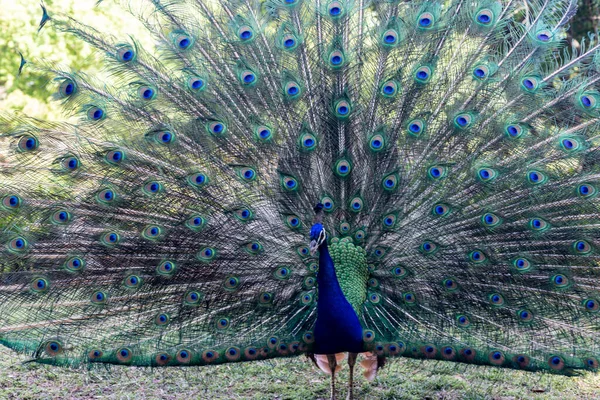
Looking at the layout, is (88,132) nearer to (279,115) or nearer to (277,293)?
(279,115)

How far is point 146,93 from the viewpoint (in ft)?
→ 13.4

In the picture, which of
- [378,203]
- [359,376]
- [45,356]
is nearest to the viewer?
[45,356]

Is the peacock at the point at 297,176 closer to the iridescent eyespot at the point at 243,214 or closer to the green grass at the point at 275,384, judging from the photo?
the iridescent eyespot at the point at 243,214

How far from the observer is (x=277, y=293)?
13.6 feet

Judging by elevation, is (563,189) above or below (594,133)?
below

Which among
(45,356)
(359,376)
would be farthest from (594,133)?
(45,356)

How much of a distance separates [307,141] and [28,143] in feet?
5.09

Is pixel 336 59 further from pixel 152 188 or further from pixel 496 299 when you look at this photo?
pixel 496 299

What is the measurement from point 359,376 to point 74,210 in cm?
248

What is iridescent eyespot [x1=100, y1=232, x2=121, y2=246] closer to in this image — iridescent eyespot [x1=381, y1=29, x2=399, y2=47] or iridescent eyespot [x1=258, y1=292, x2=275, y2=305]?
iridescent eyespot [x1=258, y1=292, x2=275, y2=305]

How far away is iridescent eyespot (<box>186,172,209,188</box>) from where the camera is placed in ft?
13.4

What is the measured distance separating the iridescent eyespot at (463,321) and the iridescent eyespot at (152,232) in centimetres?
174

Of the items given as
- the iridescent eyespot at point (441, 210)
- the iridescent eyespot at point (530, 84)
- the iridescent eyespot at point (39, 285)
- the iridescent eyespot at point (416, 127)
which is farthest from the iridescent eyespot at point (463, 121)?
the iridescent eyespot at point (39, 285)

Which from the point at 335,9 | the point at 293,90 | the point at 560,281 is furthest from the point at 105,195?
the point at 560,281
